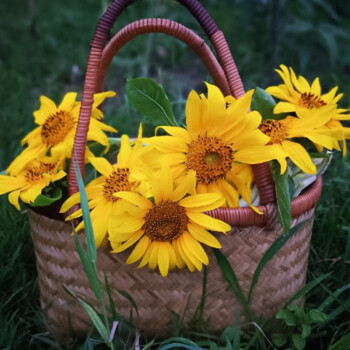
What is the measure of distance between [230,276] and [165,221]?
0.17 m

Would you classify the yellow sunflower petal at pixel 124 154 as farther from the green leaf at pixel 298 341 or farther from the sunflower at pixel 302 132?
the green leaf at pixel 298 341

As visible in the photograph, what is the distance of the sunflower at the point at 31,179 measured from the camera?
960 mm

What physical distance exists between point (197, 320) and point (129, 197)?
294mm

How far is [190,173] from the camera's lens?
0.86 metres

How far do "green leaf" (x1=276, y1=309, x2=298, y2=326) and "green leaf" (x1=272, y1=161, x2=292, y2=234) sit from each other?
0.62 feet

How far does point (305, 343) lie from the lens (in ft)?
3.32

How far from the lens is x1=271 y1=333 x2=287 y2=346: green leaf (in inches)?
39.5

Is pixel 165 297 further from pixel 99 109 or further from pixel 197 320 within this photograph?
pixel 99 109

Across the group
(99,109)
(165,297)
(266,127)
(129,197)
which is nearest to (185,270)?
(165,297)

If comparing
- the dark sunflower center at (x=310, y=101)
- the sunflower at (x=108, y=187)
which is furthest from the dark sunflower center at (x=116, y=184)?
the dark sunflower center at (x=310, y=101)

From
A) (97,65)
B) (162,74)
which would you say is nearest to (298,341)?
(97,65)

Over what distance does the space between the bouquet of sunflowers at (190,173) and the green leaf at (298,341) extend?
9.1 inches

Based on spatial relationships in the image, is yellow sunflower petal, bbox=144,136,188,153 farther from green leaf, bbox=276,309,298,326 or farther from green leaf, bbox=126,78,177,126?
green leaf, bbox=276,309,298,326

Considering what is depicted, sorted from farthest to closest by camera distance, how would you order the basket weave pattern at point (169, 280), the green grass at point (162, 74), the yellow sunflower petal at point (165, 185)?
the green grass at point (162, 74)
the basket weave pattern at point (169, 280)
the yellow sunflower petal at point (165, 185)
